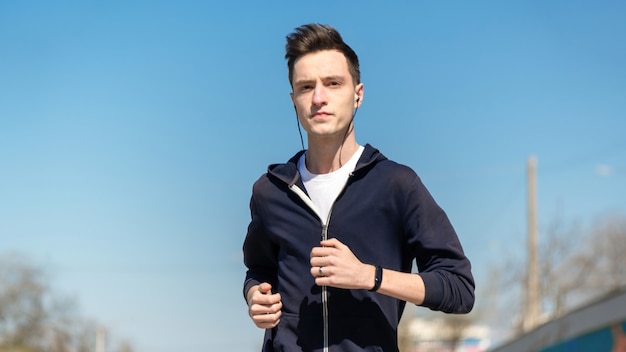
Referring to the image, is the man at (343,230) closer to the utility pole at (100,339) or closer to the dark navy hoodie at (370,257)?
the dark navy hoodie at (370,257)

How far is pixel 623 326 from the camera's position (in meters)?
7.78

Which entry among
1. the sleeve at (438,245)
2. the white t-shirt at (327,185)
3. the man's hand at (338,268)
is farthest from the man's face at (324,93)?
the man's hand at (338,268)

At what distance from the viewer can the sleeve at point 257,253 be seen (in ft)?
14.9

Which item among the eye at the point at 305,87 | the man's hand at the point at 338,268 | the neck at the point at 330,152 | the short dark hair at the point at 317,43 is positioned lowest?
the man's hand at the point at 338,268

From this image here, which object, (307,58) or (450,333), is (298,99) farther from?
(450,333)

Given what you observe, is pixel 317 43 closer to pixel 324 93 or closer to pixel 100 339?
pixel 324 93

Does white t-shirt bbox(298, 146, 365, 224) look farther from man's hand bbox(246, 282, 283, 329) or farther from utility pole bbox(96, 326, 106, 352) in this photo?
utility pole bbox(96, 326, 106, 352)

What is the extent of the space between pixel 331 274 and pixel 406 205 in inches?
19.4

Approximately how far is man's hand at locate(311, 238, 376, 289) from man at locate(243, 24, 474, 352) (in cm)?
6

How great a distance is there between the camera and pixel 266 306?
4.22m

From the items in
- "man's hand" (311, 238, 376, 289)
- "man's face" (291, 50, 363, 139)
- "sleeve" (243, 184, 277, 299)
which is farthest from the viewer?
"sleeve" (243, 184, 277, 299)

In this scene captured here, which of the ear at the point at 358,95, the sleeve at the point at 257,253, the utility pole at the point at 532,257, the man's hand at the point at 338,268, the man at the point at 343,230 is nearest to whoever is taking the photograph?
the man's hand at the point at 338,268

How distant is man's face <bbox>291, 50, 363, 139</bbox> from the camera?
14.0 ft

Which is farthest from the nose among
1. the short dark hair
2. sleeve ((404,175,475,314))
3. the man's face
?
sleeve ((404,175,475,314))
